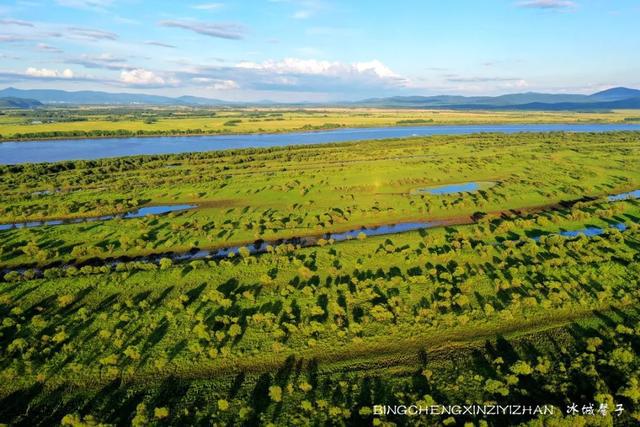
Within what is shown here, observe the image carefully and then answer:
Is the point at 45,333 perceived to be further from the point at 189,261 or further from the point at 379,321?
the point at 379,321

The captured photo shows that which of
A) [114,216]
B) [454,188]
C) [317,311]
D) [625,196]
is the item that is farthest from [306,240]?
[625,196]

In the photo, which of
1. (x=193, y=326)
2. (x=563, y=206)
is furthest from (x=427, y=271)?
(x=563, y=206)

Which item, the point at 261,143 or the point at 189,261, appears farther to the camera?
the point at 261,143

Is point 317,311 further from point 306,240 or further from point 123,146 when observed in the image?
point 123,146

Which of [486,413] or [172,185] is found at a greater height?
[172,185]


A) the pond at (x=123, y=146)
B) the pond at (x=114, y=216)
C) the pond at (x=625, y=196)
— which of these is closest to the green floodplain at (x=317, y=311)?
the pond at (x=114, y=216)

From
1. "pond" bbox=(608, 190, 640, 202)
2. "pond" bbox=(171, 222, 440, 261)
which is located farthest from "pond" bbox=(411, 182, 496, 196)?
"pond" bbox=(608, 190, 640, 202)

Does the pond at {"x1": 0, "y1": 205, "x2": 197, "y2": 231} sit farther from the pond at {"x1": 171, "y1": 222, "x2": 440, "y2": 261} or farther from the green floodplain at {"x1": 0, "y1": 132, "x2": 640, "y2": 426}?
the pond at {"x1": 171, "y1": 222, "x2": 440, "y2": 261}

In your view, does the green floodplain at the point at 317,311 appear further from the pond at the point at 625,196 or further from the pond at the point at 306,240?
the pond at the point at 625,196
